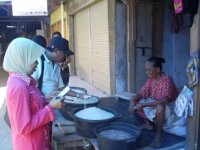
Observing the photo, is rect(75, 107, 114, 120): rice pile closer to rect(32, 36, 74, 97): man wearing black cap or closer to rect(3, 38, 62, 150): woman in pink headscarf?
rect(32, 36, 74, 97): man wearing black cap

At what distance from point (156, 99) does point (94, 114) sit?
0.66m

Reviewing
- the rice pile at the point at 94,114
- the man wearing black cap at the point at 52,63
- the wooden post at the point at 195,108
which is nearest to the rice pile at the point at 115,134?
the rice pile at the point at 94,114

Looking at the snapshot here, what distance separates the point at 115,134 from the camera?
2.72 metres

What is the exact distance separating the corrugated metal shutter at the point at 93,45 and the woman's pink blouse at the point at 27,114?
14.4 ft

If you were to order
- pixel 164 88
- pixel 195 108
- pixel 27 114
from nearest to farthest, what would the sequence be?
pixel 27 114
pixel 195 108
pixel 164 88

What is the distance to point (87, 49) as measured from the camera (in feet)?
29.2

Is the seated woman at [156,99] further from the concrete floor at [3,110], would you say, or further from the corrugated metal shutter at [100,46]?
Answer: the corrugated metal shutter at [100,46]

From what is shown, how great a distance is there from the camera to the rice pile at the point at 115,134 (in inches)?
103

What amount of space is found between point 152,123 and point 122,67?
9.62ft

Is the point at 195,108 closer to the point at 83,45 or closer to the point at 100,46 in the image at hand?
the point at 100,46

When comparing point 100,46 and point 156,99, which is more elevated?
point 100,46

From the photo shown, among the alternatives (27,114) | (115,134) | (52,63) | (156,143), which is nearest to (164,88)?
(156,143)

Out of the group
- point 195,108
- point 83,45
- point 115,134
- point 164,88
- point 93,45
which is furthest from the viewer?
point 83,45

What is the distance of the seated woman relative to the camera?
9.21 feet
